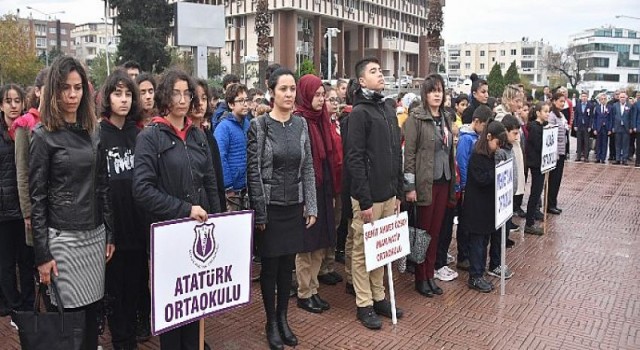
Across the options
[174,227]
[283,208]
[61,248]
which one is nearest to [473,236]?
[283,208]

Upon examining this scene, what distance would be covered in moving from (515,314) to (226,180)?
3058 mm

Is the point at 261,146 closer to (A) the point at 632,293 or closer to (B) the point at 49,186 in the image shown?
(B) the point at 49,186

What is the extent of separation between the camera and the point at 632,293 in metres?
6.08

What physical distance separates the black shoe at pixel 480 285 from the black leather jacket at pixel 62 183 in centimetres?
404

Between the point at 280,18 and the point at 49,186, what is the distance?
5744 centimetres

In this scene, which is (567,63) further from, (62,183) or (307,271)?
(62,183)

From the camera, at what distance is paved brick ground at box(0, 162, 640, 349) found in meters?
4.75

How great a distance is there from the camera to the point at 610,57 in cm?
11238

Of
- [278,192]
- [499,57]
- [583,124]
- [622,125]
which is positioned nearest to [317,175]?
[278,192]

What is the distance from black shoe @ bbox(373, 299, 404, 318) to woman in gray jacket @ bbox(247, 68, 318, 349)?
102cm

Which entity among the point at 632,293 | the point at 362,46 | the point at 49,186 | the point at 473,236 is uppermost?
the point at 362,46

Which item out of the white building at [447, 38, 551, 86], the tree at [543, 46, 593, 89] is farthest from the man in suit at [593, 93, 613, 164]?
the white building at [447, 38, 551, 86]

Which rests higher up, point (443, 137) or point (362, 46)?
point (362, 46)

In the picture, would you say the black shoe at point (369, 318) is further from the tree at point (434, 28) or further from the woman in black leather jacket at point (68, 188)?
the tree at point (434, 28)
